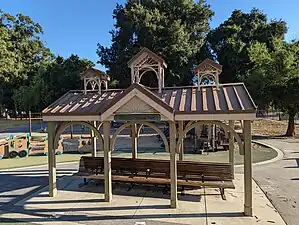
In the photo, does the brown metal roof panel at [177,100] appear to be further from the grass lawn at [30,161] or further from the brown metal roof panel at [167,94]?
the grass lawn at [30,161]

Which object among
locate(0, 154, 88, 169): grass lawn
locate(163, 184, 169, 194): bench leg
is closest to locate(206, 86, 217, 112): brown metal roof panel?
locate(163, 184, 169, 194): bench leg

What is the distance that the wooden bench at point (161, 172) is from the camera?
7.61m

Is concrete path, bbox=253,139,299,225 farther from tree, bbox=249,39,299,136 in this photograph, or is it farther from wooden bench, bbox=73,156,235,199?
tree, bbox=249,39,299,136

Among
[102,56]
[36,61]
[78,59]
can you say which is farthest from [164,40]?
[36,61]

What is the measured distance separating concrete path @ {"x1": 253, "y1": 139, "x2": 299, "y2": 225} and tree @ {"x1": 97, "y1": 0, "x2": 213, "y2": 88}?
17401mm

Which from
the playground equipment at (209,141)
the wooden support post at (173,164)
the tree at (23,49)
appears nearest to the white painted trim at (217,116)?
the wooden support post at (173,164)

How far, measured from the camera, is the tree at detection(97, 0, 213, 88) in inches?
1089

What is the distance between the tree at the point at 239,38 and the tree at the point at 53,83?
19164mm

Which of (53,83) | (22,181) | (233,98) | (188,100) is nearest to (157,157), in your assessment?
(22,181)

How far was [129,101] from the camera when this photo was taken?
7.27m

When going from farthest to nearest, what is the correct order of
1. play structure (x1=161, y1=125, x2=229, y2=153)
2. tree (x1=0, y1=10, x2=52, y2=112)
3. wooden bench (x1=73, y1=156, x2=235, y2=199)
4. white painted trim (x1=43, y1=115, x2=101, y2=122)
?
1. tree (x1=0, y1=10, x2=52, y2=112)
2. play structure (x1=161, y1=125, x2=229, y2=153)
3. wooden bench (x1=73, y1=156, x2=235, y2=199)
4. white painted trim (x1=43, y1=115, x2=101, y2=122)

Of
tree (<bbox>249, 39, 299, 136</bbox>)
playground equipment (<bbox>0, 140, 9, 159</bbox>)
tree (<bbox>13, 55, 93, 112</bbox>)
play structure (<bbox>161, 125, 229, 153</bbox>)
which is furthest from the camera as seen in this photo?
tree (<bbox>13, 55, 93, 112</bbox>)

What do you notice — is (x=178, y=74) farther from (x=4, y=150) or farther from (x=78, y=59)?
(x=4, y=150)

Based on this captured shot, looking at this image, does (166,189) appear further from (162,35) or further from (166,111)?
(162,35)
